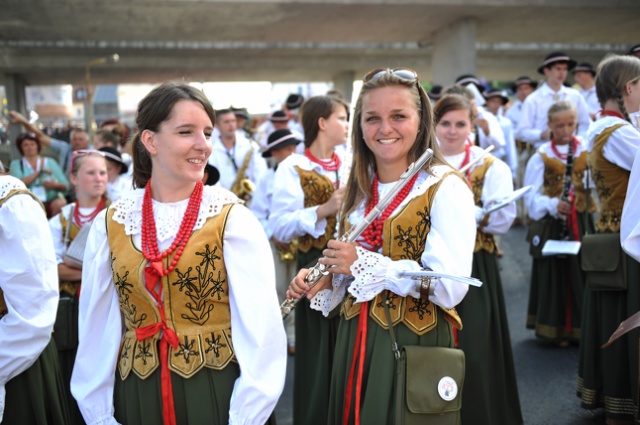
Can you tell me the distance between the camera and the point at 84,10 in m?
11.9

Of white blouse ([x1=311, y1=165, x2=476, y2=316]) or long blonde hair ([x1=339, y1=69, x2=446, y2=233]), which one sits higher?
long blonde hair ([x1=339, y1=69, x2=446, y2=233])

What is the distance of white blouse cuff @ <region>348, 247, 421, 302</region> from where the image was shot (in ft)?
9.23

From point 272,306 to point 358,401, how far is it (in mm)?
629

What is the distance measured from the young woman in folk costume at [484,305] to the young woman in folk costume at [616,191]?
0.62 m

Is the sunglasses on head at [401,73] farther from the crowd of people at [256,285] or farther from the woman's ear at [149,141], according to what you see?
the woman's ear at [149,141]

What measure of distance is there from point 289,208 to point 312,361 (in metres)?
1.16

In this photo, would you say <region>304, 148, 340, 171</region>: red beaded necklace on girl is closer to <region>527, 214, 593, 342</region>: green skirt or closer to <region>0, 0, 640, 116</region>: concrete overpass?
<region>527, 214, 593, 342</region>: green skirt

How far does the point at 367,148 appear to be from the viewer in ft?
10.9

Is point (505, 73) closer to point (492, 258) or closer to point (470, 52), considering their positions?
point (470, 52)

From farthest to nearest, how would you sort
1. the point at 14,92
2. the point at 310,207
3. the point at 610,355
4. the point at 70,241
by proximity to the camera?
1. the point at 14,92
2. the point at 310,207
3. the point at 70,241
4. the point at 610,355

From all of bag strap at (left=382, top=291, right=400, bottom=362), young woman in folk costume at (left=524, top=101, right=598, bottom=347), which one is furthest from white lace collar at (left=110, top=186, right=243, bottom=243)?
young woman in folk costume at (left=524, top=101, right=598, bottom=347)

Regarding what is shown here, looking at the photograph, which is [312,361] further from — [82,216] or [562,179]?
[562,179]

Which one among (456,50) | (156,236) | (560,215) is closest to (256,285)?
(156,236)

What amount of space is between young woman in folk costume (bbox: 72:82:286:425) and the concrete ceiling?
907 centimetres
